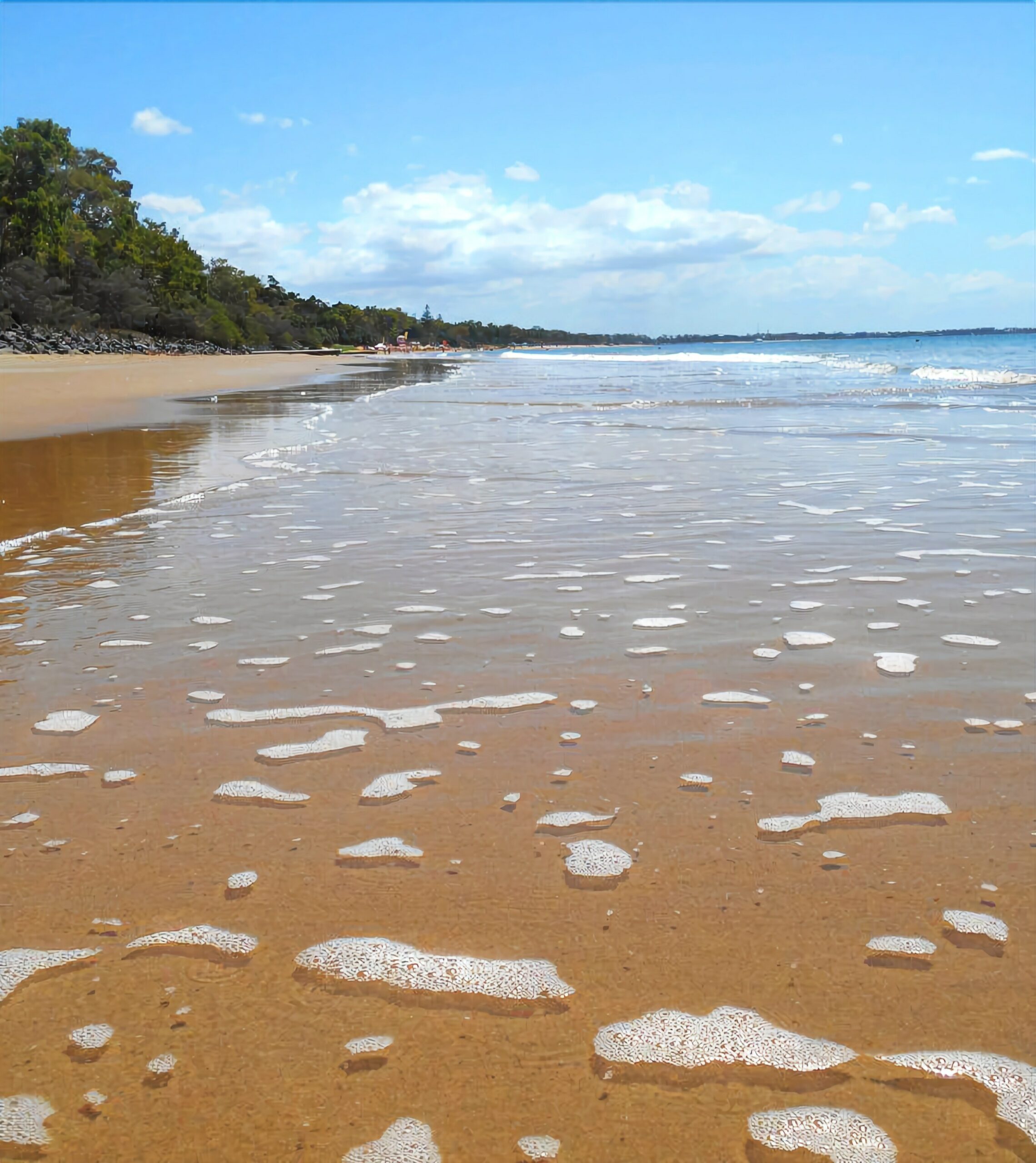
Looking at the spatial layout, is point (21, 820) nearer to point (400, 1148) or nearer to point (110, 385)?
point (400, 1148)

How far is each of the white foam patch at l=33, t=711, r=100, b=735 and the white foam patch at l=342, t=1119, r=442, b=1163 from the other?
2144 millimetres

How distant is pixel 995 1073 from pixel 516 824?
1.29m

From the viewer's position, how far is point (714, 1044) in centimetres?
183

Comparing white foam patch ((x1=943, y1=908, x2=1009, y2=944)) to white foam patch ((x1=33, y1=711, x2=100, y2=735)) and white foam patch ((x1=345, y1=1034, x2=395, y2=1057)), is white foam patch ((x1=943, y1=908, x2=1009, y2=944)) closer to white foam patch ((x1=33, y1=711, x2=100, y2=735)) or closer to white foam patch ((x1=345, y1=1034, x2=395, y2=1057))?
white foam patch ((x1=345, y1=1034, x2=395, y2=1057))

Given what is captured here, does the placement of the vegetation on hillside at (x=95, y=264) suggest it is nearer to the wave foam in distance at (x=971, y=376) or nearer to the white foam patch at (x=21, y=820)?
the wave foam in distance at (x=971, y=376)

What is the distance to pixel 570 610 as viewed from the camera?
4738mm

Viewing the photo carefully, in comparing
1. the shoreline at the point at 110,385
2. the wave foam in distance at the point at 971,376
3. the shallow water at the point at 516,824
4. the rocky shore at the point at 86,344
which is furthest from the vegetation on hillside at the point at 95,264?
the shallow water at the point at 516,824

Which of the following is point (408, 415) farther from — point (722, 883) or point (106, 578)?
point (722, 883)

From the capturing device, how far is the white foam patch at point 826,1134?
1586 millimetres

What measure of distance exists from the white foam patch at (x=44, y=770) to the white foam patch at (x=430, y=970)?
1.31 metres

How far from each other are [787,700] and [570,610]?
150 cm

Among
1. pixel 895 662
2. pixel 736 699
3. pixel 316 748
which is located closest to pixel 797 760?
A: pixel 736 699

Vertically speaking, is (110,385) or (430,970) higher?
(110,385)

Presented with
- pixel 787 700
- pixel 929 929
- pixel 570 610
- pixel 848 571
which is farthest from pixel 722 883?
pixel 848 571
